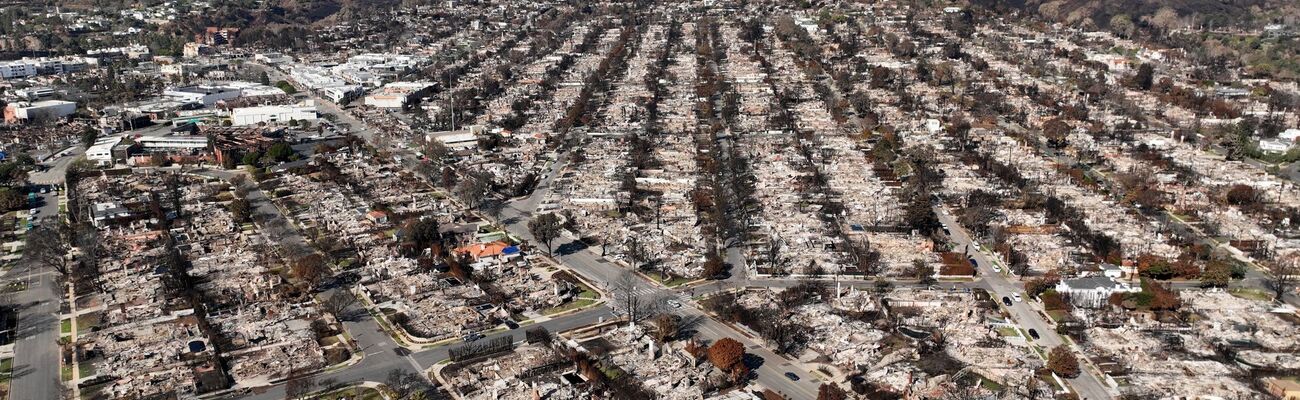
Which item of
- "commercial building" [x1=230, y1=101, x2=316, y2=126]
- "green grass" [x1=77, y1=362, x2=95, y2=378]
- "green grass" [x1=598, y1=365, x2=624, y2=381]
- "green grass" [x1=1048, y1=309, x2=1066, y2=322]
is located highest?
"green grass" [x1=77, y1=362, x2=95, y2=378]

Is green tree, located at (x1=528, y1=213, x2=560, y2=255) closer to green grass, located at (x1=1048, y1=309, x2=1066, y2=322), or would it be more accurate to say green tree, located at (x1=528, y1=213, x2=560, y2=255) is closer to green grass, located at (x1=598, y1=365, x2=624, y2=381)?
green grass, located at (x1=598, y1=365, x2=624, y2=381)

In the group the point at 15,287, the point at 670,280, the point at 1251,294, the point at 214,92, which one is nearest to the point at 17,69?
the point at 214,92

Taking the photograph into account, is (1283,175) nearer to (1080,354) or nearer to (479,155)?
(1080,354)

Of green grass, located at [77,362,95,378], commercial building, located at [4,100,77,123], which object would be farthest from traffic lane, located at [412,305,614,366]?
commercial building, located at [4,100,77,123]

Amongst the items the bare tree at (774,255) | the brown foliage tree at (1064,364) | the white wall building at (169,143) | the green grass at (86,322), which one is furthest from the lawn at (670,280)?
the white wall building at (169,143)

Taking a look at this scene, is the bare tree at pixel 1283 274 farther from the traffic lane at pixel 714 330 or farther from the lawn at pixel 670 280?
the lawn at pixel 670 280

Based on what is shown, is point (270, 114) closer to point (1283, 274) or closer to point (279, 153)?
point (279, 153)
